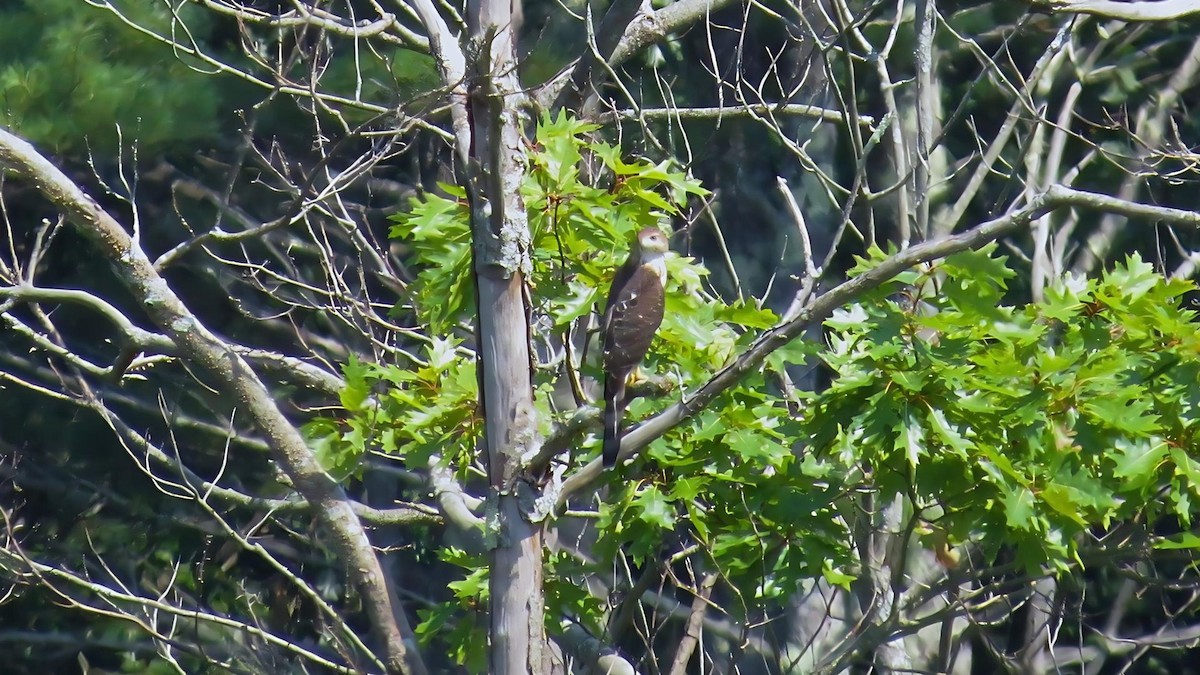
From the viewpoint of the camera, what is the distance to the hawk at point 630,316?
12.7 feet

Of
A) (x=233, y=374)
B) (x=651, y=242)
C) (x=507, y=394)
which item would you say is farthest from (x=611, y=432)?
(x=233, y=374)

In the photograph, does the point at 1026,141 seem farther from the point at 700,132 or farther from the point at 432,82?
the point at 432,82

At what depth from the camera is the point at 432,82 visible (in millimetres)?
5945

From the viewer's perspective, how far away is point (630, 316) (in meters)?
3.95

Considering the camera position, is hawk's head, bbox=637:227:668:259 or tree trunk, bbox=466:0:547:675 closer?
tree trunk, bbox=466:0:547:675

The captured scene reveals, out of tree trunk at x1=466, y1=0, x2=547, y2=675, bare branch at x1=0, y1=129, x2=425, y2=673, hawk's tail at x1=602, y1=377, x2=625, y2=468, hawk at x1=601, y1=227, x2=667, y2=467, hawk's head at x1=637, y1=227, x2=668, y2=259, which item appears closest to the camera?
hawk's tail at x1=602, y1=377, x2=625, y2=468

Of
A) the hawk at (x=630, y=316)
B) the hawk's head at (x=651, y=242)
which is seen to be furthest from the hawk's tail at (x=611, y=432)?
the hawk's head at (x=651, y=242)

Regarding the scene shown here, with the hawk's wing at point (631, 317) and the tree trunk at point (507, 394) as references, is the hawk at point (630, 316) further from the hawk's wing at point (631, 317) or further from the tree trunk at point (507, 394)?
the tree trunk at point (507, 394)

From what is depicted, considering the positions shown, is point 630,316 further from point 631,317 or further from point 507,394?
point 507,394

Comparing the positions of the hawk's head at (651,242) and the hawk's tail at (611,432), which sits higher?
the hawk's head at (651,242)

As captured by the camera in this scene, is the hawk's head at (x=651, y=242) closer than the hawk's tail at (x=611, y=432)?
No

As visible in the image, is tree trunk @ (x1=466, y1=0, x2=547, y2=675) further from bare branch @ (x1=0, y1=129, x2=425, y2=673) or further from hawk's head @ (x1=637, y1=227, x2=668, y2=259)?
bare branch @ (x1=0, y1=129, x2=425, y2=673)

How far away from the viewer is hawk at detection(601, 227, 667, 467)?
3881mm

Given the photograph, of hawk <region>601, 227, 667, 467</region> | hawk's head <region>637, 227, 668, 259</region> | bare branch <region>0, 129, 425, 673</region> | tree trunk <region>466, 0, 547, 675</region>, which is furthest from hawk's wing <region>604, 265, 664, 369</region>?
bare branch <region>0, 129, 425, 673</region>
